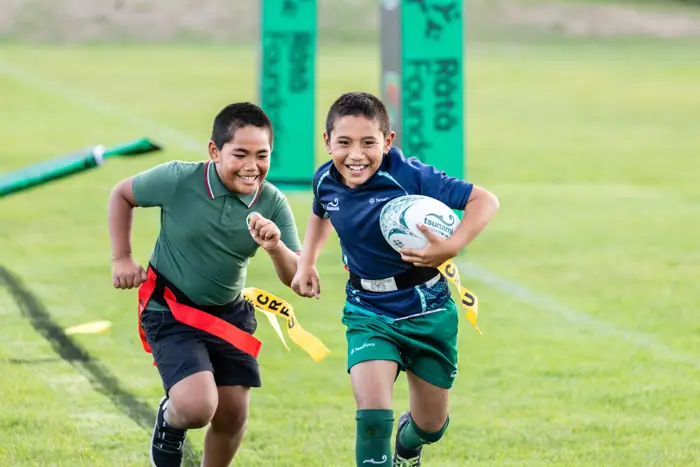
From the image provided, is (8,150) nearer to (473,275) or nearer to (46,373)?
(473,275)

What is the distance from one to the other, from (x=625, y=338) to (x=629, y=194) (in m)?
6.56

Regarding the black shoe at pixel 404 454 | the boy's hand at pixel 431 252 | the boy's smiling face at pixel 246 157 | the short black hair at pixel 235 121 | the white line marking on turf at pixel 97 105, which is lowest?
the white line marking on turf at pixel 97 105

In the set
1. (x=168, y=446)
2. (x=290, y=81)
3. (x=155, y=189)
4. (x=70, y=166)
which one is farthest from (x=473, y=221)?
(x=290, y=81)

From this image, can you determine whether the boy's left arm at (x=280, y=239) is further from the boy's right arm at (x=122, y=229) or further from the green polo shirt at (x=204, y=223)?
the boy's right arm at (x=122, y=229)

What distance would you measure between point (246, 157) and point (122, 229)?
609mm

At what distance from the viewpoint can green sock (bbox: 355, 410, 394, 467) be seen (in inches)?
207

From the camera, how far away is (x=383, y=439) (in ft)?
17.3

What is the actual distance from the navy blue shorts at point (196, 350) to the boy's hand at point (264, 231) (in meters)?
0.52

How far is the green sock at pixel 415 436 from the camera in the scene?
5875 millimetres

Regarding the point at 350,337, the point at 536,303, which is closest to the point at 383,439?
the point at 350,337

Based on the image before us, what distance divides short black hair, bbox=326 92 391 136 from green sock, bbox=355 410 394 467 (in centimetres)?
108

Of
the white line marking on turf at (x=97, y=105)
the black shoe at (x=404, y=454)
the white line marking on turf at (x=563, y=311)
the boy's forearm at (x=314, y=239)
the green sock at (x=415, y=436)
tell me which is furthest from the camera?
the white line marking on turf at (x=97, y=105)

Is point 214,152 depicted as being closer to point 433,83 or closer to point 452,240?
point 452,240

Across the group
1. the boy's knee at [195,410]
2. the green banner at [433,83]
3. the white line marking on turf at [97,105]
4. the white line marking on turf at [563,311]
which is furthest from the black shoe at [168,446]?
the white line marking on turf at [97,105]
